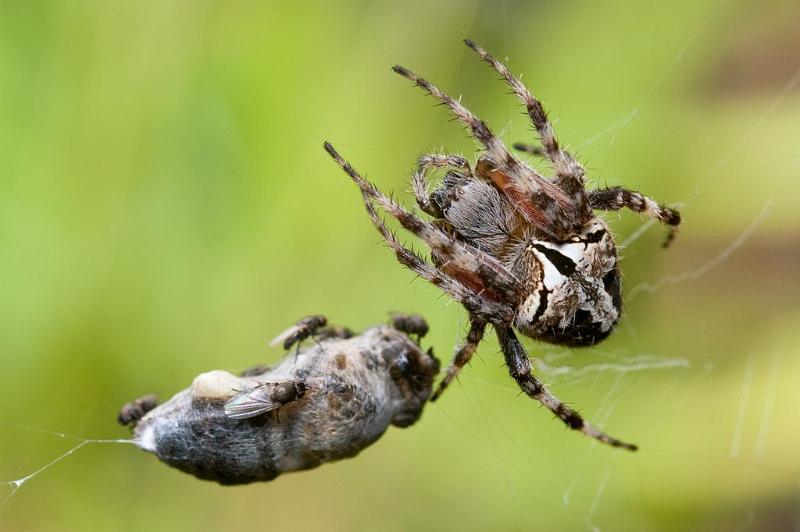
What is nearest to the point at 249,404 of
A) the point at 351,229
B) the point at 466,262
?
the point at 466,262

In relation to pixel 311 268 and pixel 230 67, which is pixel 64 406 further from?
pixel 230 67

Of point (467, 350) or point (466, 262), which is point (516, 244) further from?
point (467, 350)

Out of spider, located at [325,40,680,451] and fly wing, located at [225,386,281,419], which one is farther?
spider, located at [325,40,680,451]

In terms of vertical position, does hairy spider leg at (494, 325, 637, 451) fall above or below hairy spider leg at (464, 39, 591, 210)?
below

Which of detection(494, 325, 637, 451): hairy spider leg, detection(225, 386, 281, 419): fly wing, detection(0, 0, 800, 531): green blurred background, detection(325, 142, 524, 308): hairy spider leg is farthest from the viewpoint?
detection(0, 0, 800, 531): green blurred background

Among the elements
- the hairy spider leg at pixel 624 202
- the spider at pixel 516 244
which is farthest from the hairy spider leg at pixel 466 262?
the hairy spider leg at pixel 624 202

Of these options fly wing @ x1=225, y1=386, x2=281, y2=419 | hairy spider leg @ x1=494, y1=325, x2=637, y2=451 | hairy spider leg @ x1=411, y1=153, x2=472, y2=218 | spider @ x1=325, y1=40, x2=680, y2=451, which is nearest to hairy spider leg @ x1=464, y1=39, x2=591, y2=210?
spider @ x1=325, y1=40, x2=680, y2=451

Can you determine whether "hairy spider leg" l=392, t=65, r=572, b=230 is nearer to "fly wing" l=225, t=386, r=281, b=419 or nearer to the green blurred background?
the green blurred background
